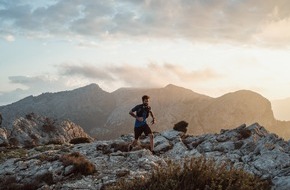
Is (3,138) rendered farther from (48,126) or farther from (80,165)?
(80,165)

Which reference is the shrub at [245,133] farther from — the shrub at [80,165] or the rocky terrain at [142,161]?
the shrub at [80,165]

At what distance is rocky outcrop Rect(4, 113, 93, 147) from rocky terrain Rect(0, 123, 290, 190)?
678 inches

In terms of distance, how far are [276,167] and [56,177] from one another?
9.96m

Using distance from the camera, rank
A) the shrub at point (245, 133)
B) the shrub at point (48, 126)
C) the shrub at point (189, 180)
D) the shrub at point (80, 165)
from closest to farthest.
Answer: the shrub at point (189, 180) < the shrub at point (80, 165) < the shrub at point (245, 133) < the shrub at point (48, 126)

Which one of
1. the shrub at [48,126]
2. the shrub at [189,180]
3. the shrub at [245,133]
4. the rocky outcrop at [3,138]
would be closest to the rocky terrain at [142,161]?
the shrub at [245,133]

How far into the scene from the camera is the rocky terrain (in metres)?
16.5

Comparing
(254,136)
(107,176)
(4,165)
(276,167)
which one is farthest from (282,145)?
(4,165)

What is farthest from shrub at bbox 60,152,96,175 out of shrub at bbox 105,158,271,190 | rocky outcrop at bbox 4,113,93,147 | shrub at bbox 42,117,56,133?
shrub at bbox 42,117,56,133

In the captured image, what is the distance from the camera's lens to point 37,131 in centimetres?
4919

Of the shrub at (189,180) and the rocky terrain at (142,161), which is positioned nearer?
the shrub at (189,180)

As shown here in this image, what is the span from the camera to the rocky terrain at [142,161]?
1650 centimetres

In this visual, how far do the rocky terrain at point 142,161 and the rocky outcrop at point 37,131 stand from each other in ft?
56.5

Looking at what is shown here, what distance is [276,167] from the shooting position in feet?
57.2

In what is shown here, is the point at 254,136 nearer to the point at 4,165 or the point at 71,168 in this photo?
the point at 71,168
